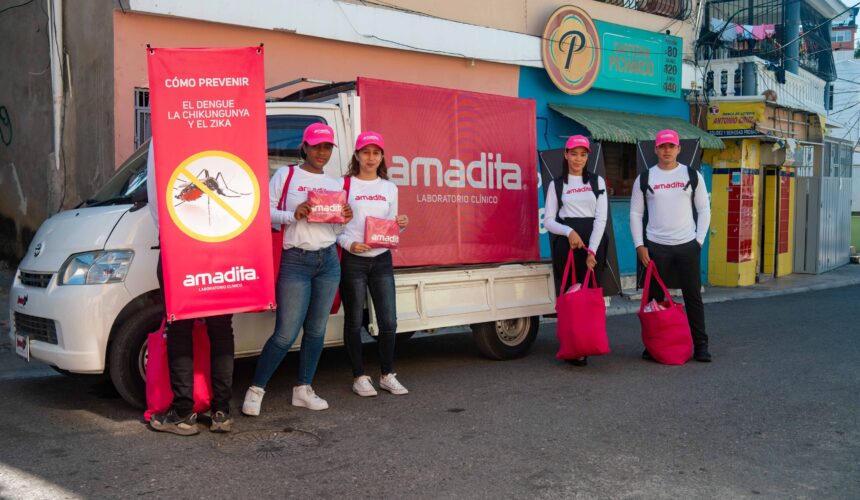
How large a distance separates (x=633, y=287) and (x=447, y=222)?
7.94 m

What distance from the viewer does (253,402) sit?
5602mm

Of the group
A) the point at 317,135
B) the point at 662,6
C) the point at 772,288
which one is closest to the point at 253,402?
the point at 317,135

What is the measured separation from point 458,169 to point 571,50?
7414 millimetres

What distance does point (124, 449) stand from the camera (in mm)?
4852

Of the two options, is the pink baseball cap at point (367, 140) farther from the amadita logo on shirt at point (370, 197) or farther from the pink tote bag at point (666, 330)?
the pink tote bag at point (666, 330)

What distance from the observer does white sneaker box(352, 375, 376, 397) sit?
20.4 ft

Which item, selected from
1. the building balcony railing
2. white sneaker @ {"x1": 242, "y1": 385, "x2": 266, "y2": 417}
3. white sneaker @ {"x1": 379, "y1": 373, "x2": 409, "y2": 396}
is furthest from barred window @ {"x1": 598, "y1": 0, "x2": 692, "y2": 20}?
white sneaker @ {"x1": 242, "y1": 385, "x2": 266, "y2": 417}

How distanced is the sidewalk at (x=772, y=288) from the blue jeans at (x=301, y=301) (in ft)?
22.0

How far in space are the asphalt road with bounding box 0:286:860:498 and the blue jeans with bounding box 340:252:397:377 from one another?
1.37 ft

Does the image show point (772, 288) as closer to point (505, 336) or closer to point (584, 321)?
point (505, 336)

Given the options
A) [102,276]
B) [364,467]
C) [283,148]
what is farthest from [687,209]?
[102,276]

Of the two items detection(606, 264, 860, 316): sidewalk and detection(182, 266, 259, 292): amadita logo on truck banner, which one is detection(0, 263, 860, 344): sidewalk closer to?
detection(606, 264, 860, 316): sidewalk

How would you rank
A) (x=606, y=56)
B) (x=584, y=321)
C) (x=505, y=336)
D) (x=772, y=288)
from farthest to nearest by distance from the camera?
(x=772, y=288)
(x=606, y=56)
(x=505, y=336)
(x=584, y=321)

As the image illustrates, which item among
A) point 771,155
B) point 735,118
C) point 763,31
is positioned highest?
point 763,31
